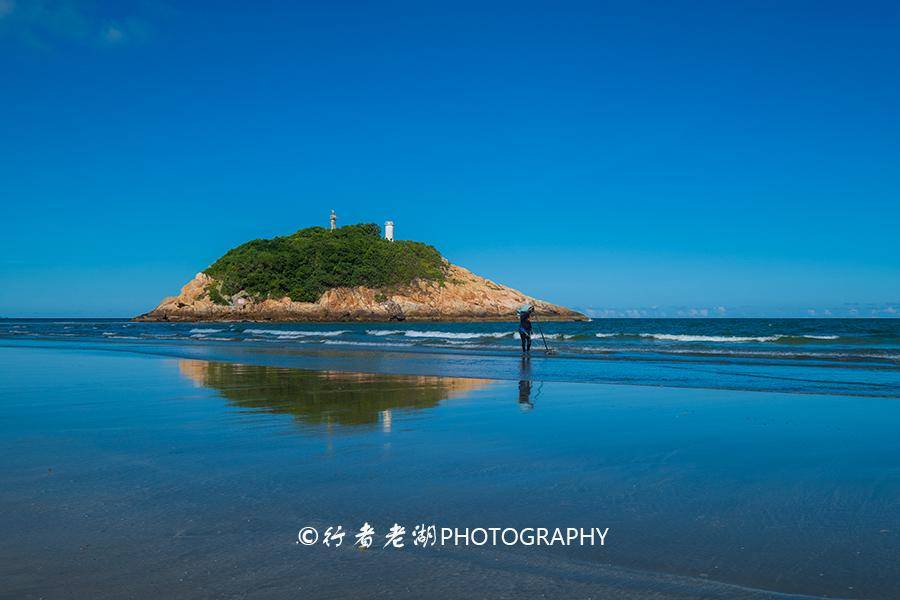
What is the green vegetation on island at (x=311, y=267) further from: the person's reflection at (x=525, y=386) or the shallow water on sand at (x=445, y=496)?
the shallow water on sand at (x=445, y=496)

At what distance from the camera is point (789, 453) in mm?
6777

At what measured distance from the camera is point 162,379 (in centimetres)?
1437

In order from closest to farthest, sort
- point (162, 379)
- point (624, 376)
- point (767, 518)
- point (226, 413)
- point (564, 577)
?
point (564, 577)
point (767, 518)
point (226, 413)
point (162, 379)
point (624, 376)

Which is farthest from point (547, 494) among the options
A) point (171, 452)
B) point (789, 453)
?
point (171, 452)

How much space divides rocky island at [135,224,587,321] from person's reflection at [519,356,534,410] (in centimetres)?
8409

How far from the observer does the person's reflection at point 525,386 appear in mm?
10617

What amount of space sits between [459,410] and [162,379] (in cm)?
775

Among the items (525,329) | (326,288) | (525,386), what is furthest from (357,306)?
(525,386)

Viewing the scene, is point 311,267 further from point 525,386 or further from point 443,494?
point 443,494

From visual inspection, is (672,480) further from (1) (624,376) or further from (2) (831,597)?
(1) (624,376)

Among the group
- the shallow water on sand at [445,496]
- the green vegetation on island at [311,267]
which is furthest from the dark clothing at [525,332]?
the green vegetation on island at [311,267]

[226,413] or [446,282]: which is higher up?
[446,282]

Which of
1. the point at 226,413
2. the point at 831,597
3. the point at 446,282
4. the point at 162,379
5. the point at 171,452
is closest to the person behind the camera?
the point at 831,597

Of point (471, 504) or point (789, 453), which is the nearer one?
point (471, 504)
